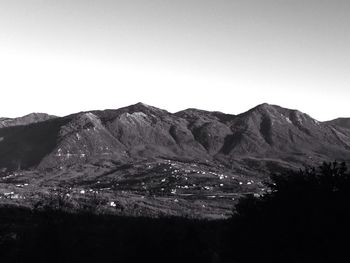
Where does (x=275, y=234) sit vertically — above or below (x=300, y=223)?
below

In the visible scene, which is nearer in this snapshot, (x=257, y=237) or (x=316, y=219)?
(x=316, y=219)

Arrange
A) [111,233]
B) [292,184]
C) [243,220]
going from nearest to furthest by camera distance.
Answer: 1. [292,184]
2. [243,220]
3. [111,233]

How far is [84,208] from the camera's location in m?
188

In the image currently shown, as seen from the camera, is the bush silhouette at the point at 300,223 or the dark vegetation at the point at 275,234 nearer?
the bush silhouette at the point at 300,223

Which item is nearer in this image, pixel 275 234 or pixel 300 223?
pixel 300 223

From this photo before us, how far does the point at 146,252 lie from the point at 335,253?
2029 cm

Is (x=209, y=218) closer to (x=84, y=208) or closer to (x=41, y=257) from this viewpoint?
(x=84, y=208)

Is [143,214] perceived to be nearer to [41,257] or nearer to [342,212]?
[41,257]

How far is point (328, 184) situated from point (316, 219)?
26.3 ft

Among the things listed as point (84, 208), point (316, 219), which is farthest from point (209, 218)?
point (316, 219)

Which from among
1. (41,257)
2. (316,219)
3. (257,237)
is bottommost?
(41,257)

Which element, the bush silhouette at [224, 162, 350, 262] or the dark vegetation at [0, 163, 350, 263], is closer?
the bush silhouette at [224, 162, 350, 262]

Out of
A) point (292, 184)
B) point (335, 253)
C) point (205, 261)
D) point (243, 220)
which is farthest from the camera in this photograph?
point (243, 220)

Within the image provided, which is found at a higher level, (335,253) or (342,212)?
(342,212)
